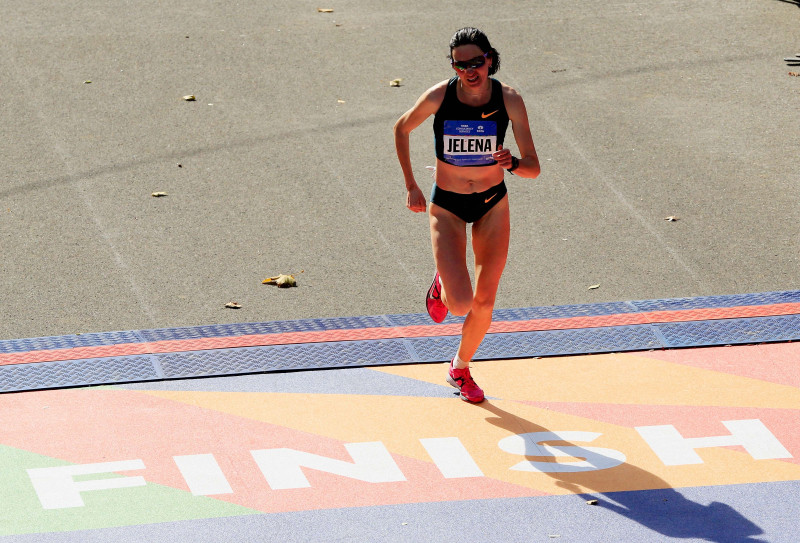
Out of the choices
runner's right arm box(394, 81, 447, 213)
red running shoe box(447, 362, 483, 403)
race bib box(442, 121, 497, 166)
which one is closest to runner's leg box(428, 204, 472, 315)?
runner's right arm box(394, 81, 447, 213)

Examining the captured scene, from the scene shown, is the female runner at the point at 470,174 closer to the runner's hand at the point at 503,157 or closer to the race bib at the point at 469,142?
the race bib at the point at 469,142

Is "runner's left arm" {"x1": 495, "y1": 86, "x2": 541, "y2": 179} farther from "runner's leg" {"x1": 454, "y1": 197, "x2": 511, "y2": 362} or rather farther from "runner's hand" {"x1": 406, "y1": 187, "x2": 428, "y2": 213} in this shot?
"runner's hand" {"x1": 406, "y1": 187, "x2": 428, "y2": 213}

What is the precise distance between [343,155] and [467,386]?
13.3 feet

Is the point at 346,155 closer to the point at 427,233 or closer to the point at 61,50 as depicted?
the point at 427,233

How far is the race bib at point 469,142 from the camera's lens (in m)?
6.42

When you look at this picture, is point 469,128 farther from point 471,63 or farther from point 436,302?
point 436,302

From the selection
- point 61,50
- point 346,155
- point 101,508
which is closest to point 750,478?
point 101,508

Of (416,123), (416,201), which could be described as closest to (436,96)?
(416,123)

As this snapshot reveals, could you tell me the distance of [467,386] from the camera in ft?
22.5

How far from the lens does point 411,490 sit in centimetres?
596

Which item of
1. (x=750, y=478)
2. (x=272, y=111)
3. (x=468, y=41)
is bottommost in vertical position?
(x=750, y=478)

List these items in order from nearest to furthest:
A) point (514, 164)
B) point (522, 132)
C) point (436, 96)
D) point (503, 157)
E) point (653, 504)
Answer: point (653, 504), point (503, 157), point (514, 164), point (522, 132), point (436, 96)

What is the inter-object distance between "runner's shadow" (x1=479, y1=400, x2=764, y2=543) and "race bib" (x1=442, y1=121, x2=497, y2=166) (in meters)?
1.68

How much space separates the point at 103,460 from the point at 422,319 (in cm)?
263
